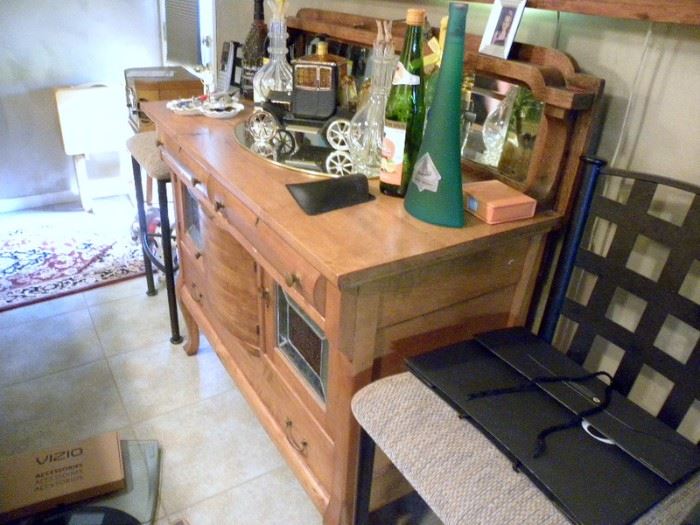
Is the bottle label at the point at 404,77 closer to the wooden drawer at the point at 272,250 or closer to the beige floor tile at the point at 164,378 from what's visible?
the wooden drawer at the point at 272,250

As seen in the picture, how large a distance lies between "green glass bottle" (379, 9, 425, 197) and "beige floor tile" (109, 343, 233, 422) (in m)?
1.10

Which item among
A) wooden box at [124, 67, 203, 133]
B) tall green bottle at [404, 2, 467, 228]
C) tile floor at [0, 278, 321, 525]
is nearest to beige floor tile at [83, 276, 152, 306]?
tile floor at [0, 278, 321, 525]

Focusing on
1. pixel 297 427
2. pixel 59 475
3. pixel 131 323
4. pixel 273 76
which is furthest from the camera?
pixel 131 323

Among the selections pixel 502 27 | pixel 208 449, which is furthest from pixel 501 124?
pixel 208 449

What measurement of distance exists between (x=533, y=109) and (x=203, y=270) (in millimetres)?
1006

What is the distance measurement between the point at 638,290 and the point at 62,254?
103 inches

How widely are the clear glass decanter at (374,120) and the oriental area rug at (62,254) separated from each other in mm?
1708

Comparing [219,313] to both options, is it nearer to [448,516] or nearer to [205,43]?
A: [448,516]

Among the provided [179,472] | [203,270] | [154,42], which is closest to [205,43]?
[154,42]

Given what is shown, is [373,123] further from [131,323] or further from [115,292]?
[115,292]

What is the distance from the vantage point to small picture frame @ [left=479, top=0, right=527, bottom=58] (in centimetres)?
107

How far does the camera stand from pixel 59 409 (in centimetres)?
174

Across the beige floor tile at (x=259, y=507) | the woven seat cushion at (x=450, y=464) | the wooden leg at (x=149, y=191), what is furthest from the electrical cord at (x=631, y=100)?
the wooden leg at (x=149, y=191)

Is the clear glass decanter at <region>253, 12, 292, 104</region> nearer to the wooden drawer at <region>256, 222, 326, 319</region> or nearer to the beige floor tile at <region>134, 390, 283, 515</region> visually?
the wooden drawer at <region>256, 222, 326, 319</region>
